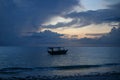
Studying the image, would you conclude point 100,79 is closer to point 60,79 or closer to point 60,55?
point 60,79

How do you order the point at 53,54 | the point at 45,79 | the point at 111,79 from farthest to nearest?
the point at 53,54
the point at 45,79
the point at 111,79

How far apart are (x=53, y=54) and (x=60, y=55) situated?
3197 millimetres

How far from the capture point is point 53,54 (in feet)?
320

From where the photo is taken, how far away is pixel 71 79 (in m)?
28.8

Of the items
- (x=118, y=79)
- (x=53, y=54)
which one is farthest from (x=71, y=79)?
(x=53, y=54)

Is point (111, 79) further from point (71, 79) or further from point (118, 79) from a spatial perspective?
point (71, 79)

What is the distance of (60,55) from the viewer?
98875 millimetres

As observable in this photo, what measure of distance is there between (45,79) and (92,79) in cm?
598

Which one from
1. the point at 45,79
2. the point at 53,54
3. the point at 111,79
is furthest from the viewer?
the point at 53,54

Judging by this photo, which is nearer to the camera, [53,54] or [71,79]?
[71,79]

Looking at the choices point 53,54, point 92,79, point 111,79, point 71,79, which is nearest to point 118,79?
point 111,79

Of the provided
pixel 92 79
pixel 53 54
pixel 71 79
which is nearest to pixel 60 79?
pixel 71 79

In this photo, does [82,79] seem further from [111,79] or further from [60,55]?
[60,55]

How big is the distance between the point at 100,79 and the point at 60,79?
4.82m
